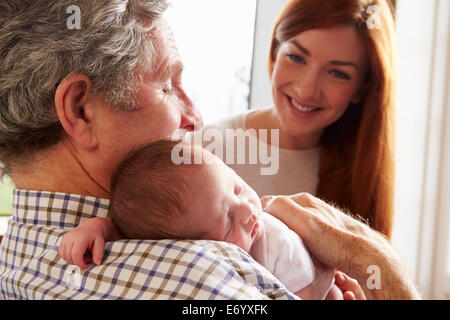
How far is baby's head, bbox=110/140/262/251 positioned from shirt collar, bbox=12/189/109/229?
8 cm

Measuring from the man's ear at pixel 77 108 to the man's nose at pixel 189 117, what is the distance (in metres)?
0.16

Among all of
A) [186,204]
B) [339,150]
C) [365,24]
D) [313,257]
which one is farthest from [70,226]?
[365,24]

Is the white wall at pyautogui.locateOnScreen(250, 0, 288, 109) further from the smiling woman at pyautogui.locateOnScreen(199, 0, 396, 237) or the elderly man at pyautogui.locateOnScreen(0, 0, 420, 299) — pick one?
the elderly man at pyautogui.locateOnScreen(0, 0, 420, 299)

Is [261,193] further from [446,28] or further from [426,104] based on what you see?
[446,28]

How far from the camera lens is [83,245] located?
0.65 meters

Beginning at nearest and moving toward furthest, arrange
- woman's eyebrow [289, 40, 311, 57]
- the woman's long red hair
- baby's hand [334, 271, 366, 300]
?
baby's hand [334, 271, 366, 300] → the woman's long red hair → woman's eyebrow [289, 40, 311, 57]

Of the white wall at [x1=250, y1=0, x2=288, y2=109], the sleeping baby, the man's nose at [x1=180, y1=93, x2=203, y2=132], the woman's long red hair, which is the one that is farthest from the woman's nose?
the sleeping baby

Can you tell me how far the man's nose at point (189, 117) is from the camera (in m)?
0.88

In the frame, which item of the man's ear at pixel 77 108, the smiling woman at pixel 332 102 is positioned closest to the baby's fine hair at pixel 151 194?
the man's ear at pixel 77 108

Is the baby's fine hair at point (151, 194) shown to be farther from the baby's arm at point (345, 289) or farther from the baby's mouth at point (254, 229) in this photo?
the baby's arm at point (345, 289)

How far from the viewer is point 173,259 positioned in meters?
0.61

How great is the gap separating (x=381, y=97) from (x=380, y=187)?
316mm

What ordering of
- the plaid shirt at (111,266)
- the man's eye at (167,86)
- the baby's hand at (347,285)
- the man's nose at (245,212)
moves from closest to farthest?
the plaid shirt at (111,266) < the man's nose at (245,212) < the man's eye at (167,86) < the baby's hand at (347,285)

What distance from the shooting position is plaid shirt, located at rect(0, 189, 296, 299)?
580 millimetres
